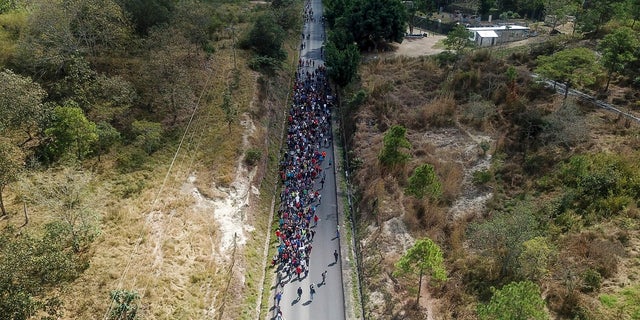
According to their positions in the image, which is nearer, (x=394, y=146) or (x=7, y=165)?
(x=7, y=165)

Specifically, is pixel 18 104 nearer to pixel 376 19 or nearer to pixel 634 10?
pixel 376 19

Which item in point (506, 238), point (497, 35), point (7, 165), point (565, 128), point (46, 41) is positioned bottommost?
point (506, 238)

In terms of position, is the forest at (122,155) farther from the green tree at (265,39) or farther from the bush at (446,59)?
the bush at (446,59)

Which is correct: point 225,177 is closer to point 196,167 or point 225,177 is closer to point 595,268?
point 196,167

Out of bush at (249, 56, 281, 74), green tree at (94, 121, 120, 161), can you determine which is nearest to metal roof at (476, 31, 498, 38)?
bush at (249, 56, 281, 74)

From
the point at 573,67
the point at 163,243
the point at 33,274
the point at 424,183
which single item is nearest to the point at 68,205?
the point at 33,274

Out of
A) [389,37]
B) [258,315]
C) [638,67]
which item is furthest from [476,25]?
[258,315]

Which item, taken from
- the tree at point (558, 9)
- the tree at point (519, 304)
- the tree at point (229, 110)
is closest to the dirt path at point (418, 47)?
the tree at point (558, 9)
